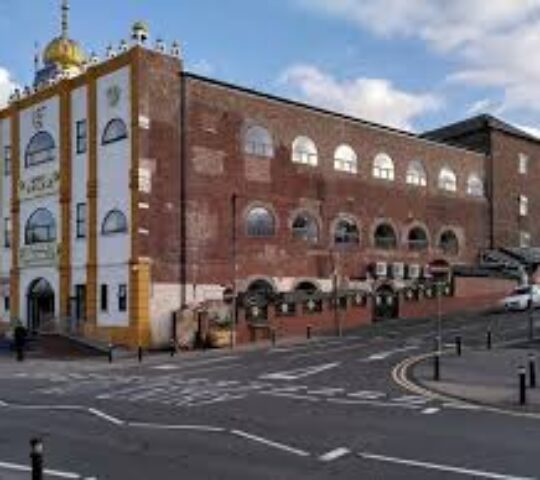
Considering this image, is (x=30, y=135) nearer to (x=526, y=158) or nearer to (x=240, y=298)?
(x=240, y=298)

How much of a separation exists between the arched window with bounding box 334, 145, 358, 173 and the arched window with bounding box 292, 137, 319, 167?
1.93 metres

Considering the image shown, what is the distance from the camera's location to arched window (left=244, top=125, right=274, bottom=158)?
53062 millimetres

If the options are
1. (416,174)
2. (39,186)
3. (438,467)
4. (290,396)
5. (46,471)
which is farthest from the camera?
(416,174)

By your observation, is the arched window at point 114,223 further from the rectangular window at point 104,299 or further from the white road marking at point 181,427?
the white road marking at point 181,427

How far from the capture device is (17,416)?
20672 mm

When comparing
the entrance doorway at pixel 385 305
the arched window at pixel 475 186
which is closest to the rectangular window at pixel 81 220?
the entrance doorway at pixel 385 305

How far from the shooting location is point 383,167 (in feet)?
204

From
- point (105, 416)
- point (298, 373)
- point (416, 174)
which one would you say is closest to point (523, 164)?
point (416, 174)

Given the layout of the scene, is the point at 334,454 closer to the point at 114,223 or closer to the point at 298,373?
the point at 298,373

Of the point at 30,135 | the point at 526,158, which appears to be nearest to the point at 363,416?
the point at 30,135

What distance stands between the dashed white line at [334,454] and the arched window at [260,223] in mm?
37725

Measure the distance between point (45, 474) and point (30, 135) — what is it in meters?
44.7

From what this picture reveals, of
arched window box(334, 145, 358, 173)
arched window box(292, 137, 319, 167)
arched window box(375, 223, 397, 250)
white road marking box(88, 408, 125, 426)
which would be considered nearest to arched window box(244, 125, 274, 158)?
arched window box(292, 137, 319, 167)

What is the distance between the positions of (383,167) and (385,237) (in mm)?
4407
